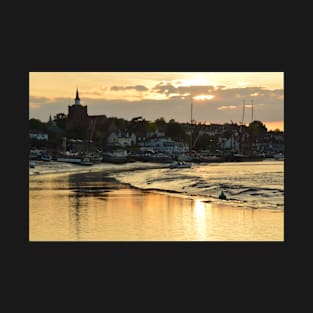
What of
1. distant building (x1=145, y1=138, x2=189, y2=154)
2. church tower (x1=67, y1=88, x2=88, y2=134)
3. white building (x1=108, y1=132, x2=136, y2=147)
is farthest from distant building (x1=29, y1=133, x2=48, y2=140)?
distant building (x1=145, y1=138, x2=189, y2=154)

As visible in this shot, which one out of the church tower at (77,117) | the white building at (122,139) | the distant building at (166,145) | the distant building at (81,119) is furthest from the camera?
the distant building at (166,145)

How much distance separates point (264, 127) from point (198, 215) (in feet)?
491

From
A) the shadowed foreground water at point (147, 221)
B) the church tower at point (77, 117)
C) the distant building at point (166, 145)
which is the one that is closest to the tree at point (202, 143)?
the distant building at point (166, 145)

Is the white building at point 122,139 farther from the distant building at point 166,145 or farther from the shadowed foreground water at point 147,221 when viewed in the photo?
the shadowed foreground water at point 147,221

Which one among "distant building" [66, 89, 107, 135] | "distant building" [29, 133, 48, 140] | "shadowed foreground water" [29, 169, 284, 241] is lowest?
"shadowed foreground water" [29, 169, 284, 241]

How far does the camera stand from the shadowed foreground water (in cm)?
1459

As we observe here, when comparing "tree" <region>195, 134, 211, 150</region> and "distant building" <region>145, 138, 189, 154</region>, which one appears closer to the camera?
"distant building" <region>145, 138, 189, 154</region>

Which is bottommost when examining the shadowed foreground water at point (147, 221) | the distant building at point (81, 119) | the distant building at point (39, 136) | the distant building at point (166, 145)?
the shadowed foreground water at point (147, 221)

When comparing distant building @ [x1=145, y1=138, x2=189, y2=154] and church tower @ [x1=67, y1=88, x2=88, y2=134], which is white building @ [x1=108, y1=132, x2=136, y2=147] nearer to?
distant building @ [x1=145, y1=138, x2=189, y2=154]

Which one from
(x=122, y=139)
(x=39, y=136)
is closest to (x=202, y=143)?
(x=122, y=139)

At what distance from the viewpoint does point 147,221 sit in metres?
17.2

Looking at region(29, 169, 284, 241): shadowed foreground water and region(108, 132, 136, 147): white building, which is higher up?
region(108, 132, 136, 147): white building

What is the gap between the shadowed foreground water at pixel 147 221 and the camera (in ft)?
47.9

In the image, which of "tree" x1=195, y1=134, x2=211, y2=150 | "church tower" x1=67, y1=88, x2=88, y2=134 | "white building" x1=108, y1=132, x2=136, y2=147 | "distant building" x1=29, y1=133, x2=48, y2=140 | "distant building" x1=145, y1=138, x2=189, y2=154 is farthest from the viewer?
"tree" x1=195, y1=134, x2=211, y2=150
